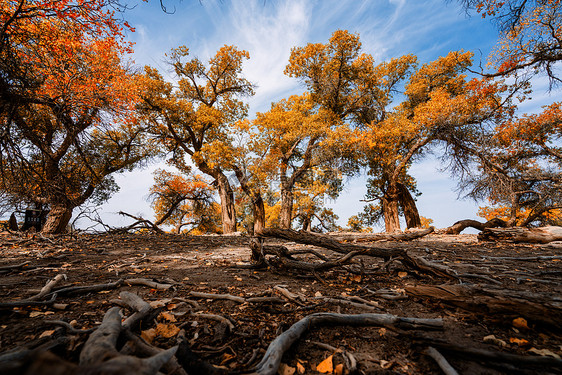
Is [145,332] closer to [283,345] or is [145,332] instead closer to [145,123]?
[283,345]

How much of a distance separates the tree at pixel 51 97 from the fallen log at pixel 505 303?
5.44m

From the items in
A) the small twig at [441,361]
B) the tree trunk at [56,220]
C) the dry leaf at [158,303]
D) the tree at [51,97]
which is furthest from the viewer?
the tree trunk at [56,220]

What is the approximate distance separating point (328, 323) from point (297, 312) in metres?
0.40

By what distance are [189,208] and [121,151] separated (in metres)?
6.72

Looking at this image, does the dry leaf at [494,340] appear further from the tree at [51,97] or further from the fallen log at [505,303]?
the tree at [51,97]

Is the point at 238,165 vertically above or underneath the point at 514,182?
above

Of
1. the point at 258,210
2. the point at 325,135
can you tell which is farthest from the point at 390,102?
the point at 258,210

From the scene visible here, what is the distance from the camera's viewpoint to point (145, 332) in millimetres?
1705

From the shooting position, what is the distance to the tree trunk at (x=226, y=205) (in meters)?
14.5

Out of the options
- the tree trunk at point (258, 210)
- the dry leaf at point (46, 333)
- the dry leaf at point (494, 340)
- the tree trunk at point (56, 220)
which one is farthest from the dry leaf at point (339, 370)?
the tree trunk at point (258, 210)

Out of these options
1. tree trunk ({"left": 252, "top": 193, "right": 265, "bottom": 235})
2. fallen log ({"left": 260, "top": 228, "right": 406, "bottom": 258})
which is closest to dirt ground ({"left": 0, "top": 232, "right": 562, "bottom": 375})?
fallen log ({"left": 260, "top": 228, "right": 406, "bottom": 258})

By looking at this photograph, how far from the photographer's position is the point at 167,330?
1836 millimetres

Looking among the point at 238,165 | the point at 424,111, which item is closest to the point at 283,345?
the point at 238,165

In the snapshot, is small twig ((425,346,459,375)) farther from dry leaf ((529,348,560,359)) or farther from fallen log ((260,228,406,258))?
fallen log ((260,228,406,258))
